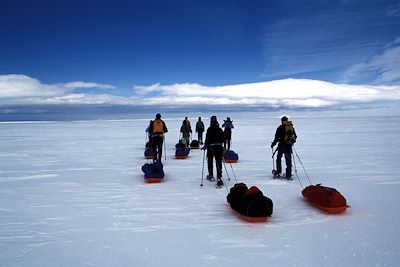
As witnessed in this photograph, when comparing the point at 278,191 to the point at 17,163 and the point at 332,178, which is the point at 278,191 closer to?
the point at 332,178

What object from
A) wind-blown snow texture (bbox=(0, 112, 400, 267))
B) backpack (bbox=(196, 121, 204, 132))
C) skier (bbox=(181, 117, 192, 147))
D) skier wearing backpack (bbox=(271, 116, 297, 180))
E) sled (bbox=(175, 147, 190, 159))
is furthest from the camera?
backpack (bbox=(196, 121, 204, 132))

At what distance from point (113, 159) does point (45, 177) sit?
140 inches

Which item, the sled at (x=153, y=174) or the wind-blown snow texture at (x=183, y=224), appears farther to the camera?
the sled at (x=153, y=174)

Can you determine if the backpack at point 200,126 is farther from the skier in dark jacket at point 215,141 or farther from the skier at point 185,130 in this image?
the skier in dark jacket at point 215,141

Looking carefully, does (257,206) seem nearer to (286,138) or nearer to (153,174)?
(286,138)

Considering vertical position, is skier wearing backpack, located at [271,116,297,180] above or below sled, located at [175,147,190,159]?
above

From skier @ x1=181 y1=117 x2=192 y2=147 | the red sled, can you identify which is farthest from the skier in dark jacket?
skier @ x1=181 y1=117 x2=192 y2=147

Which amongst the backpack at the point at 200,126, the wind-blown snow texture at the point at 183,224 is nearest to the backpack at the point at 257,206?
the wind-blown snow texture at the point at 183,224

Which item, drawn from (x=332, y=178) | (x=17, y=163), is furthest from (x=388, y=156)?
(x=17, y=163)

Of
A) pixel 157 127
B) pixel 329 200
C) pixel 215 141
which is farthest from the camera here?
pixel 157 127

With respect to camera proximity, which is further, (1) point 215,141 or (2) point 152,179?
(2) point 152,179

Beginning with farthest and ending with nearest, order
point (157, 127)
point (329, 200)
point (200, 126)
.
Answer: point (200, 126), point (157, 127), point (329, 200)

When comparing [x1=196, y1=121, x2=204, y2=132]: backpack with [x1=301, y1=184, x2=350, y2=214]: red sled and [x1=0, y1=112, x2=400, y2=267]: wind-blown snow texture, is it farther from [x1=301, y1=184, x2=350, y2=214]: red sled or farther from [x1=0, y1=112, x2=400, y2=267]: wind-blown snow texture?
[x1=301, y1=184, x2=350, y2=214]: red sled

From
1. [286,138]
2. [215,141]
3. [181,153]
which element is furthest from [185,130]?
[286,138]
